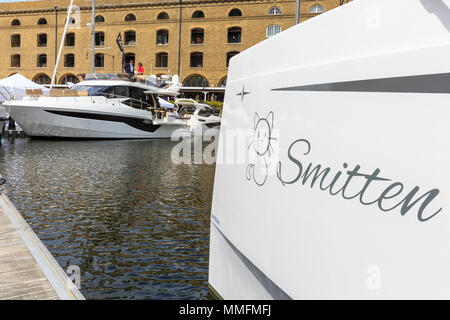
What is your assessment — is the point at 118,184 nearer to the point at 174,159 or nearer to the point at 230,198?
the point at 174,159

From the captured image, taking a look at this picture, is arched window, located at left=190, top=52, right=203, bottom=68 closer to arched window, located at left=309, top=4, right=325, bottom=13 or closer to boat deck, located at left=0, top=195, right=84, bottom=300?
arched window, located at left=309, top=4, right=325, bottom=13

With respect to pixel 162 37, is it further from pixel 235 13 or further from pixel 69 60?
pixel 69 60

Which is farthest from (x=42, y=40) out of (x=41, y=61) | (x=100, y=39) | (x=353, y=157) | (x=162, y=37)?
(x=353, y=157)

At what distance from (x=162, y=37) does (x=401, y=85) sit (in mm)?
42785

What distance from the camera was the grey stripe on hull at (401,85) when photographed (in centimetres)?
120

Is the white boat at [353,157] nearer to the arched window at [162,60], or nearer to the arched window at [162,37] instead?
the arched window at [162,60]

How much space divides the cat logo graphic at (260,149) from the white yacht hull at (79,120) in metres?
18.1

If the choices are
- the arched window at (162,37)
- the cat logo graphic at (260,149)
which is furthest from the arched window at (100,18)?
the cat logo graphic at (260,149)

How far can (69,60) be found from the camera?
44.1 meters

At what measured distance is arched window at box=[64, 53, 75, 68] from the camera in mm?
43906

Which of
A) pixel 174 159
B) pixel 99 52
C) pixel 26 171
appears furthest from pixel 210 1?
pixel 26 171

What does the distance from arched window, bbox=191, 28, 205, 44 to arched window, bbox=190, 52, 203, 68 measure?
1187 millimetres

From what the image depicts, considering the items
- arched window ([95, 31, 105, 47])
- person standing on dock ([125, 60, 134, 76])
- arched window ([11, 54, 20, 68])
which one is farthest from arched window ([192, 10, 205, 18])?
arched window ([11, 54, 20, 68])

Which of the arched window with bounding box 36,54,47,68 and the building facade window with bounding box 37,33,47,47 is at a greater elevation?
the building facade window with bounding box 37,33,47,47
